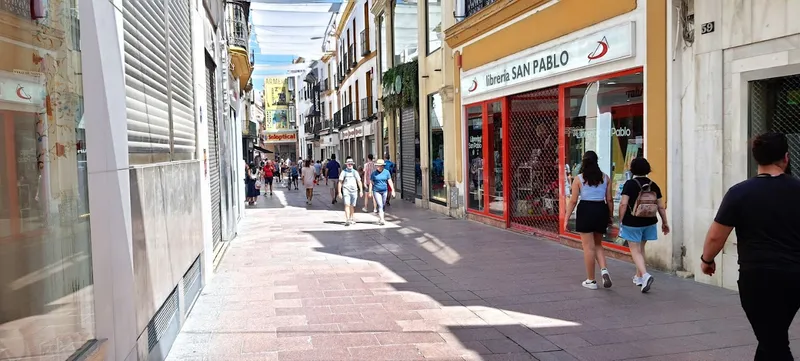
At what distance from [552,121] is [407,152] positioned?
1054cm

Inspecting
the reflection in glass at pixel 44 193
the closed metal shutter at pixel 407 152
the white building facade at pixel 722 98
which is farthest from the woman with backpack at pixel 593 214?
the closed metal shutter at pixel 407 152

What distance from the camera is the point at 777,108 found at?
6.78m

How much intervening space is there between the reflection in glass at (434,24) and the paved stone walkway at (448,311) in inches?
333

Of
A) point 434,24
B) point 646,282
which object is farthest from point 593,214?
point 434,24

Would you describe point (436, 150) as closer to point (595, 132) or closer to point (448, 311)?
point (595, 132)

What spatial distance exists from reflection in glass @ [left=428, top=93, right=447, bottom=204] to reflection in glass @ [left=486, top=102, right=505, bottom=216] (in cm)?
286

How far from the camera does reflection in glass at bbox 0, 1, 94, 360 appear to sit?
8.73 ft

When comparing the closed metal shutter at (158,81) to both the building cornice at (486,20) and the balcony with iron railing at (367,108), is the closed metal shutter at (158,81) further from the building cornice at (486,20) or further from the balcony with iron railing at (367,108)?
the balcony with iron railing at (367,108)

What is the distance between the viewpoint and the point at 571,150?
10805 mm

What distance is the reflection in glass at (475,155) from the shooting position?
1480 cm

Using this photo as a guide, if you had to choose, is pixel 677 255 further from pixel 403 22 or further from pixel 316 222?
pixel 403 22

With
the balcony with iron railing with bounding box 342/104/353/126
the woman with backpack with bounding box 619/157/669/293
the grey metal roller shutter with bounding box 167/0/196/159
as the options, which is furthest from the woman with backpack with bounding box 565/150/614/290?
the balcony with iron railing with bounding box 342/104/353/126

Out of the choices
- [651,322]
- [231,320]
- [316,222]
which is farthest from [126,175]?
[316,222]

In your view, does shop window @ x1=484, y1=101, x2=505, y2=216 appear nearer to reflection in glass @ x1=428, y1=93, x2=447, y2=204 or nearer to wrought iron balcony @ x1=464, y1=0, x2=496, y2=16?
wrought iron balcony @ x1=464, y1=0, x2=496, y2=16
